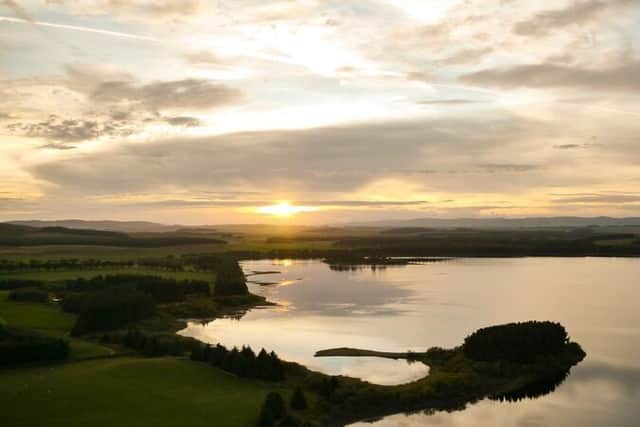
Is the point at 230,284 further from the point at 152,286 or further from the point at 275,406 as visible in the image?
the point at 275,406

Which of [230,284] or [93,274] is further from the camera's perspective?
[93,274]

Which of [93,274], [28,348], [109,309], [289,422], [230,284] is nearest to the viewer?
[289,422]

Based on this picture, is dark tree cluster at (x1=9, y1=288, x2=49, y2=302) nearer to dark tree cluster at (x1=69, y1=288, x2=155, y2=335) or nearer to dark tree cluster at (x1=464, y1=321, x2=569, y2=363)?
dark tree cluster at (x1=69, y1=288, x2=155, y2=335)

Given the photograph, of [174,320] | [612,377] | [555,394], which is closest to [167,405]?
[555,394]

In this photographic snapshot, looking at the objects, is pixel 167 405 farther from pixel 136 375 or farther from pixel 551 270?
pixel 551 270

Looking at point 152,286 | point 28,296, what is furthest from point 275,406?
point 152,286

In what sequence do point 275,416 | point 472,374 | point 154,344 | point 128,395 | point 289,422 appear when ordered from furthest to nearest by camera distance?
point 154,344, point 472,374, point 128,395, point 275,416, point 289,422
